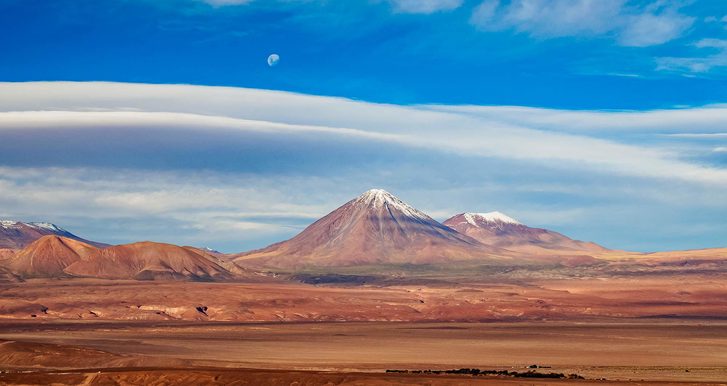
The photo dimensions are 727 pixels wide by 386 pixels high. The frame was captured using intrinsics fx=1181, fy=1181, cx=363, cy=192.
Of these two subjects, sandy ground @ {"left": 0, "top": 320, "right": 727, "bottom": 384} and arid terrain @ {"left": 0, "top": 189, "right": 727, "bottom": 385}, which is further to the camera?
sandy ground @ {"left": 0, "top": 320, "right": 727, "bottom": 384}

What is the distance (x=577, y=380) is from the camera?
7575 cm

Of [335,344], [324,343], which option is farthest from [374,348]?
[324,343]

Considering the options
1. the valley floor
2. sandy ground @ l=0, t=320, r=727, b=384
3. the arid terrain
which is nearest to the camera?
the arid terrain

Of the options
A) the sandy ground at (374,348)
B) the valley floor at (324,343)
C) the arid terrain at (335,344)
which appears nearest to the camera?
the arid terrain at (335,344)

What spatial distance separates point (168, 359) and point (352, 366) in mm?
15773

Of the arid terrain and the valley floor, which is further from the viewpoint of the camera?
the valley floor

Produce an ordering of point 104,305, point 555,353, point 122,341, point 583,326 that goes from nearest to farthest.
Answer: point 555,353, point 122,341, point 583,326, point 104,305

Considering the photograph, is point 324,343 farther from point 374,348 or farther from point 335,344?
point 374,348

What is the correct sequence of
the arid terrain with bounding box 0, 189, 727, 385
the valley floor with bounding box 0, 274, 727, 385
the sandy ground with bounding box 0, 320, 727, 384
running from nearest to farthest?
1. the arid terrain with bounding box 0, 189, 727, 385
2. the valley floor with bounding box 0, 274, 727, 385
3. the sandy ground with bounding box 0, 320, 727, 384

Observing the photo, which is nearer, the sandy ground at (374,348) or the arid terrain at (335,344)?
the arid terrain at (335,344)

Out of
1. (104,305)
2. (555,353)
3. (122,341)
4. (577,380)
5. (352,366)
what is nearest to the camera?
(577,380)

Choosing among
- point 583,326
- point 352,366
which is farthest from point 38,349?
point 583,326

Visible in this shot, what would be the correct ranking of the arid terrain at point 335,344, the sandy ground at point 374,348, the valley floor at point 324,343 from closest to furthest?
the arid terrain at point 335,344 < the valley floor at point 324,343 < the sandy ground at point 374,348

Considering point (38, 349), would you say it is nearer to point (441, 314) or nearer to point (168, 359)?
point (168, 359)
